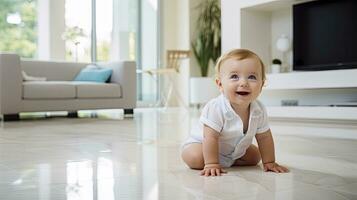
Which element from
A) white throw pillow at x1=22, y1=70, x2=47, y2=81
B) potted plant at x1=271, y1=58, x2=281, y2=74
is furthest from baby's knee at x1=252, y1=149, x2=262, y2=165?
white throw pillow at x1=22, y1=70, x2=47, y2=81

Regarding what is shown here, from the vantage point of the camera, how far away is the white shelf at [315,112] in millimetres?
3205

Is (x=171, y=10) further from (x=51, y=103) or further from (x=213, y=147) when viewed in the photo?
(x=213, y=147)

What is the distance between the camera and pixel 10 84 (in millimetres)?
3938

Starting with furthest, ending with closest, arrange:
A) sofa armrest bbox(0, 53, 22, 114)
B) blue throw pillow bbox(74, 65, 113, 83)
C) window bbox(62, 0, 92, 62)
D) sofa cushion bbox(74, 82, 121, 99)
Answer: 1. window bbox(62, 0, 92, 62)
2. blue throw pillow bbox(74, 65, 113, 83)
3. sofa cushion bbox(74, 82, 121, 99)
4. sofa armrest bbox(0, 53, 22, 114)

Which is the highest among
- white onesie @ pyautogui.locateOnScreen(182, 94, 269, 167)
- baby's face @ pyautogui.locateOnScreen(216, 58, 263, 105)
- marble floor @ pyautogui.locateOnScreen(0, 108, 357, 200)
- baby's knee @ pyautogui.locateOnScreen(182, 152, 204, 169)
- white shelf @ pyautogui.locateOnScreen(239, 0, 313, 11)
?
white shelf @ pyautogui.locateOnScreen(239, 0, 313, 11)

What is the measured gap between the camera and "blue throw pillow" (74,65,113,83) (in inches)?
185

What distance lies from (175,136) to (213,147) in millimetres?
1272

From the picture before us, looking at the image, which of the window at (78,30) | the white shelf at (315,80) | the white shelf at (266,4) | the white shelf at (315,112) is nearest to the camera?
the white shelf at (315,112)

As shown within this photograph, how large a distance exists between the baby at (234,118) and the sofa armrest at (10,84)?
3.03 m

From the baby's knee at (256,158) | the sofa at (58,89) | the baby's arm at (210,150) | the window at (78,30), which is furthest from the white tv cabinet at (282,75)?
the window at (78,30)

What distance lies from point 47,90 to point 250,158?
3152 millimetres

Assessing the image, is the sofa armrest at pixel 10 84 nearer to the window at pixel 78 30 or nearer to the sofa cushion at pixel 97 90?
the sofa cushion at pixel 97 90

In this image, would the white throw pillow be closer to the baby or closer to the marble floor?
the marble floor

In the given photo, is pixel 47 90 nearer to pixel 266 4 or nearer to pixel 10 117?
pixel 10 117
